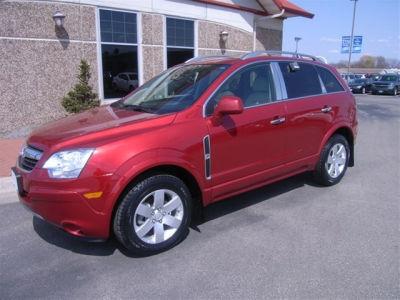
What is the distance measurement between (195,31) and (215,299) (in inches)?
392

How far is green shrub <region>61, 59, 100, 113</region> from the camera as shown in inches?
357

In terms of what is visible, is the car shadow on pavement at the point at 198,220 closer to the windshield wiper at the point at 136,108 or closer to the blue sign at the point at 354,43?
the windshield wiper at the point at 136,108

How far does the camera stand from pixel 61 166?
3168 millimetres

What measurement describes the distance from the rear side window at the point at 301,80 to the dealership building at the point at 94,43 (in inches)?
109

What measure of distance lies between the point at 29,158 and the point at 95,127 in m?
0.66

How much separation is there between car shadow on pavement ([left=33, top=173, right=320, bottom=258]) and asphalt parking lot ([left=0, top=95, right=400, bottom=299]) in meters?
0.01

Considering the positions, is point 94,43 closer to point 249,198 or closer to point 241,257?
point 249,198

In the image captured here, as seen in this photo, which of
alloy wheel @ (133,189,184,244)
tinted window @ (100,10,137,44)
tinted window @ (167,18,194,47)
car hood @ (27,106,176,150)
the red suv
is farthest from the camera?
Answer: tinted window @ (167,18,194,47)

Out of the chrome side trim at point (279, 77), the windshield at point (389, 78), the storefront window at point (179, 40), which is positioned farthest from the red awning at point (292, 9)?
the windshield at point (389, 78)

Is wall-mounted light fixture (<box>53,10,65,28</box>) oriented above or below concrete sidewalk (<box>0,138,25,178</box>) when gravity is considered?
above

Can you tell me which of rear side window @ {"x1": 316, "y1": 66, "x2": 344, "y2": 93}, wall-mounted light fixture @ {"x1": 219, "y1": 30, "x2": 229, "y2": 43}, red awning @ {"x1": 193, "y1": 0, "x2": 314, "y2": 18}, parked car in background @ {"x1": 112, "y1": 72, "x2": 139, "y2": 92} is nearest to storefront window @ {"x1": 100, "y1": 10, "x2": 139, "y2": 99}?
parked car in background @ {"x1": 112, "y1": 72, "x2": 139, "y2": 92}

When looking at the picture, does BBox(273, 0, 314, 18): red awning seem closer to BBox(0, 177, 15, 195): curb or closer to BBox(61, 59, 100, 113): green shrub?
BBox(61, 59, 100, 113): green shrub

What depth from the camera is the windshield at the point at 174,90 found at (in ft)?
13.0

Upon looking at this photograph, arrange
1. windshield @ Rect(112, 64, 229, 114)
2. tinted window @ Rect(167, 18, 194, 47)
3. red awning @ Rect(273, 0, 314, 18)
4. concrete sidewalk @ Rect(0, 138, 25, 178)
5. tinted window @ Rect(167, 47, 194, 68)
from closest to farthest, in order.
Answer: windshield @ Rect(112, 64, 229, 114) < concrete sidewalk @ Rect(0, 138, 25, 178) < tinted window @ Rect(167, 18, 194, 47) < tinted window @ Rect(167, 47, 194, 68) < red awning @ Rect(273, 0, 314, 18)
